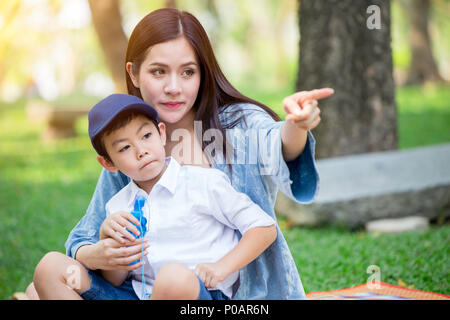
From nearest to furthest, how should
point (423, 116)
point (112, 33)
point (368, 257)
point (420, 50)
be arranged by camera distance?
point (368, 257) → point (112, 33) → point (423, 116) → point (420, 50)

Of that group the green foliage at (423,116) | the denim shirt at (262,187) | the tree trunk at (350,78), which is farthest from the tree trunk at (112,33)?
the denim shirt at (262,187)

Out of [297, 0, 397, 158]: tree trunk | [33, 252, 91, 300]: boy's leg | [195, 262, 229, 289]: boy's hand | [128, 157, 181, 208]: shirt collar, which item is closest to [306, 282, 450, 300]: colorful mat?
[195, 262, 229, 289]: boy's hand

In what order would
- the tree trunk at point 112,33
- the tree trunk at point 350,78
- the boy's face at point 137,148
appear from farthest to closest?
the tree trunk at point 112,33, the tree trunk at point 350,78, the boy's face at point 137,148

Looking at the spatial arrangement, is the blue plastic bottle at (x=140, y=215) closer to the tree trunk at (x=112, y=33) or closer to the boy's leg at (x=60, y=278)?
the boy's leg at (x=60, y=278)

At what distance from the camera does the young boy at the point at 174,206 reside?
6.34 feet

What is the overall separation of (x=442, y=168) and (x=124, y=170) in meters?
3.46

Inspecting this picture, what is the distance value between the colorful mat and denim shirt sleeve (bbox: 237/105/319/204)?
3.09 ft

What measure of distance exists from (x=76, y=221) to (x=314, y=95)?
3654 mm

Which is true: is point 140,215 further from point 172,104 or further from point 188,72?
point 188,72

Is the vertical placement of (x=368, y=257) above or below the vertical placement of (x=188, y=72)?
below

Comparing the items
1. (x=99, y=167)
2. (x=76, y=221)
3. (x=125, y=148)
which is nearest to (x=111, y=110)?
(x=125, y=148)

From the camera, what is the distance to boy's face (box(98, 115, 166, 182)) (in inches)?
76.7

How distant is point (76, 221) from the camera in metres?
4.93
